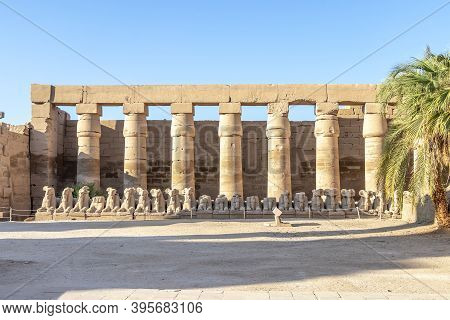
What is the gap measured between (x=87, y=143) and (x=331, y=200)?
33.7 ft

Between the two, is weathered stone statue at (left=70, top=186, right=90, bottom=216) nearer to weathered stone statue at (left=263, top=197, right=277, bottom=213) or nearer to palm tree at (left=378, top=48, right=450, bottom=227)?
weathered stone statue at (left=263, top=197, right=277, bottom=213)

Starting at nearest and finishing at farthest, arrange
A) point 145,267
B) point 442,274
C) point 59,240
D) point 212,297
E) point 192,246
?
point 212,297 < point 442,274 < point 145,267 < point 192,246 < point 59,240

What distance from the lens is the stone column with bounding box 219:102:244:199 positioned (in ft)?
65.7

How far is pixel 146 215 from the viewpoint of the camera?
16984 mm

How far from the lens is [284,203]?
17.7 metres

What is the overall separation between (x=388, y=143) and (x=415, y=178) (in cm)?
204

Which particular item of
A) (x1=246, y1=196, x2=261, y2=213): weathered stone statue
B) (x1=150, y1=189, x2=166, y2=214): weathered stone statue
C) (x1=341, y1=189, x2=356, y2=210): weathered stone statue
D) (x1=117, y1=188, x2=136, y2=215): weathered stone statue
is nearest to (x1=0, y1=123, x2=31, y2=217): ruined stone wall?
(x1=117, y1=188, x2=136, y2=215): weathered stone statue

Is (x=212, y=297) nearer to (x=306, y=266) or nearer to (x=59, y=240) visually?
(x=306, y=266)

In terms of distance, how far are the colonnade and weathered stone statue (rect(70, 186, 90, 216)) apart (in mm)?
2975

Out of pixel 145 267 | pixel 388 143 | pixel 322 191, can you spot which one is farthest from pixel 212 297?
pixel 322 191

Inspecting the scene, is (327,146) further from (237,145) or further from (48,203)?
(48,203)

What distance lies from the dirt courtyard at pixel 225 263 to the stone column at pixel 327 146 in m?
6.96

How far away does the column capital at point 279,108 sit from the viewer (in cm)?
1992

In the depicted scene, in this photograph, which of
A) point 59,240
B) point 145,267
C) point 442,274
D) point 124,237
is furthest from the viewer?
point 124,237
